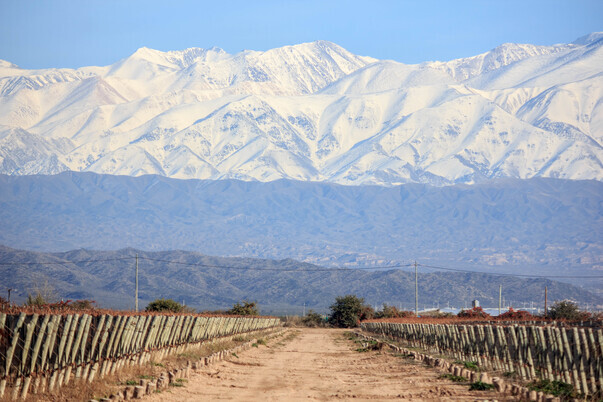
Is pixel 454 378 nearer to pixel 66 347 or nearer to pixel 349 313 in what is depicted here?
pixel 66 347

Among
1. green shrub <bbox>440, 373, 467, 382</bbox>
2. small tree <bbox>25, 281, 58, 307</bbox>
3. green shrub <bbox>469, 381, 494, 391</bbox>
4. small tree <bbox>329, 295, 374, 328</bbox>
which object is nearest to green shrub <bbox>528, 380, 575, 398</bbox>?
green shrub <bbox>469, 381, 494, 391</bbox>

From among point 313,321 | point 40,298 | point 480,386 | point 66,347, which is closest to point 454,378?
point 480,386

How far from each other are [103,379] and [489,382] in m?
8.51

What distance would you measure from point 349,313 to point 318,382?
74072 millimetres

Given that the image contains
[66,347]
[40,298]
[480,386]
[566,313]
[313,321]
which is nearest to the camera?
[66,347]

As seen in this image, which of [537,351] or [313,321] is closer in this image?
[537,351]

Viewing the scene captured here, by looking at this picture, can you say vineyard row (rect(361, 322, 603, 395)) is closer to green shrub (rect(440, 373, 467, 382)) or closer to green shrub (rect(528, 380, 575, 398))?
green shrub (rect(528, 380, 575, 398))

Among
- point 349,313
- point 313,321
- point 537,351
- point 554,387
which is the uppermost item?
point 349,313

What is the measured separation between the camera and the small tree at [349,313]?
96.6 meters

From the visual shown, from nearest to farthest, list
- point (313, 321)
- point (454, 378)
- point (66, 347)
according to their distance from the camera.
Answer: point (66, 347) → point (454, 378) → point (313, 321)

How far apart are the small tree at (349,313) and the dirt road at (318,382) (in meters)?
64.1

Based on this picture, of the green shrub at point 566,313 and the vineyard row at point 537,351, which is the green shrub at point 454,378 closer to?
the vineyard row at point 537,351

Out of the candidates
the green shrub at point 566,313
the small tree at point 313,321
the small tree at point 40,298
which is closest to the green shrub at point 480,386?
the small tree at point 40,298

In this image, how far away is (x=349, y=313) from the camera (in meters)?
97.0
